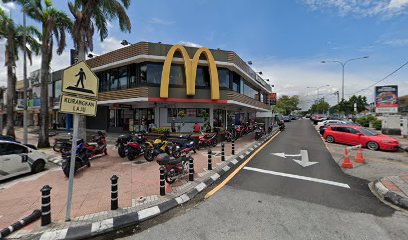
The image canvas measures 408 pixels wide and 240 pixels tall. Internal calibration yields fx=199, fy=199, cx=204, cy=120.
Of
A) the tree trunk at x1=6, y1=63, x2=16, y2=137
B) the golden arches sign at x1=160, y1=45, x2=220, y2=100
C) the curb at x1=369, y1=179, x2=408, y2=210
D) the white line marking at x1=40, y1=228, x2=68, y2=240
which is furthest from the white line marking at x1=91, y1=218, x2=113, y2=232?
the tree trunk at x1=6, y1=63, x2=16, y2=137

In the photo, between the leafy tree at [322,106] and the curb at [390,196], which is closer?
the curb at [390,196]

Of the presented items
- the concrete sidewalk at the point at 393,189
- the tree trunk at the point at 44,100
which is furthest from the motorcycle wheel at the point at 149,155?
the tree trunk at the point at 44,100

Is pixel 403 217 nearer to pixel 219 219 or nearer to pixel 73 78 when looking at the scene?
pixel 219 219

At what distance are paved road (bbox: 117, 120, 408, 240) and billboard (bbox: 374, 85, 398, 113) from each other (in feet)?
66.5

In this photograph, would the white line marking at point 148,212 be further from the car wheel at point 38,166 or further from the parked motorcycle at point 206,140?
the parked motorcycle at point 206,140

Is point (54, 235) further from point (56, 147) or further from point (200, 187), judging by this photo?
point (56, 147)

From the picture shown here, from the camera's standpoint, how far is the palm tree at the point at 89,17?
1247cm

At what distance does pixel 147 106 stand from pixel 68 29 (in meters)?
8.50

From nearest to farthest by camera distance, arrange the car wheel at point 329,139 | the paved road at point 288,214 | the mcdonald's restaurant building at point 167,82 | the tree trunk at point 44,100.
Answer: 1. the paved road at point 288,214
2. the tree trunk at point 44,100
3. the mcdonald's restaurant building at point 167,82
4. the car wheel at point 329,139

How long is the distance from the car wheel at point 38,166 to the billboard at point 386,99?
29.4 m

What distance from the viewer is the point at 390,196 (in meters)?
5.50

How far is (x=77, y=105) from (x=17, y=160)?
6216 millimetres

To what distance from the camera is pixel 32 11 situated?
1398cm

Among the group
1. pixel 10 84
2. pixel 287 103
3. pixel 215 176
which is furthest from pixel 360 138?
pixel 287 103
